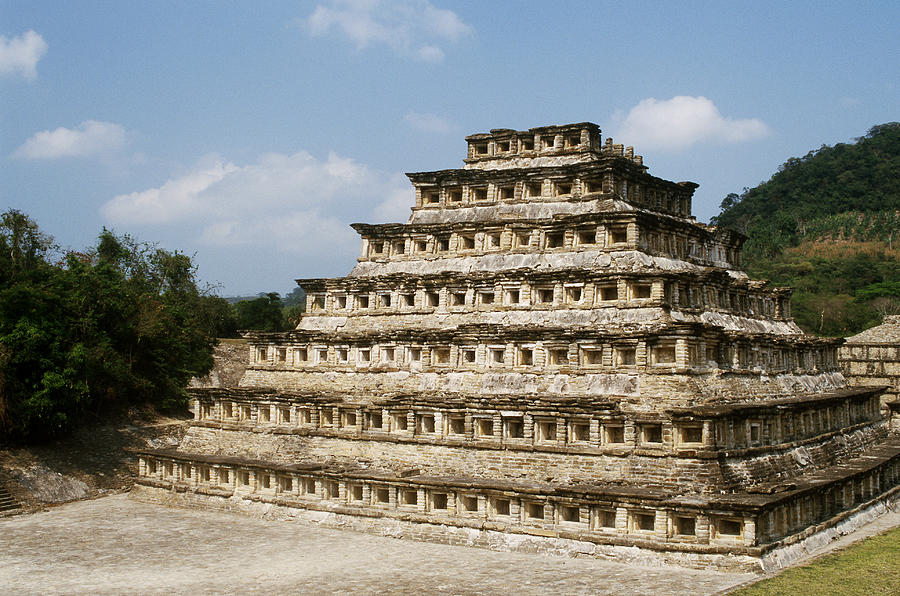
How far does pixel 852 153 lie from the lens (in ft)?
390

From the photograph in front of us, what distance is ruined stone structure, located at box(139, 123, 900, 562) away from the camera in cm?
Result: 2194

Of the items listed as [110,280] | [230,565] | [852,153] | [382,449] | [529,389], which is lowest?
[230,565]

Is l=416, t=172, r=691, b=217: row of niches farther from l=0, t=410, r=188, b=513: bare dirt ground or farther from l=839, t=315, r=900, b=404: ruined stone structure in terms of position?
l=839, t=315, r=900, b=404: ruined stone structure

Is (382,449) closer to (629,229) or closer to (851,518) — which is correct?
(629,229)

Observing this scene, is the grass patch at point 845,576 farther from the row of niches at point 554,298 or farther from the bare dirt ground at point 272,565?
the row of niches at point 554,298

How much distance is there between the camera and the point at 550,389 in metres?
25.3

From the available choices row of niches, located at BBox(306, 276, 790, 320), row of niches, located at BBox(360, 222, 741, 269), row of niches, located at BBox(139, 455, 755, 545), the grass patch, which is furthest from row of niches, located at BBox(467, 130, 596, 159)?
the grass patch

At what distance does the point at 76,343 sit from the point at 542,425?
2098 cm

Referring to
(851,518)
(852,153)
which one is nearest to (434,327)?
(851,518)

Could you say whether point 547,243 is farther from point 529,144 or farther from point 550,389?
point 550,389

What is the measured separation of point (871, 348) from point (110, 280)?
1542 inches

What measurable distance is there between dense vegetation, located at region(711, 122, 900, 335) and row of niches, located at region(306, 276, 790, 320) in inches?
1018

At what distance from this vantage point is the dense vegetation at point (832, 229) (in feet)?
231

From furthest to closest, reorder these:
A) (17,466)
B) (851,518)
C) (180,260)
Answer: (180,260) < (17,466) < (851,518)
